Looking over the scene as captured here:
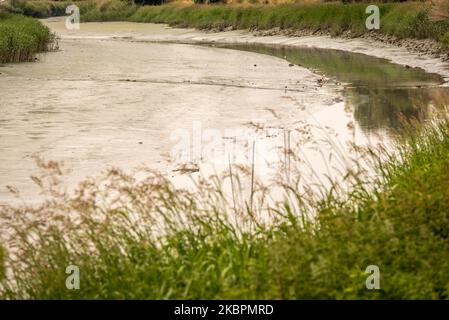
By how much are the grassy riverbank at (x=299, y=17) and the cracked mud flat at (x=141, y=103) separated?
1.37 meters

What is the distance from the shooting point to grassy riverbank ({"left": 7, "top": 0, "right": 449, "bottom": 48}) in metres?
33.1

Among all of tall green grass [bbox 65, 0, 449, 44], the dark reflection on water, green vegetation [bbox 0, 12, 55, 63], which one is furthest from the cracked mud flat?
tall green grass [bbox 65, 0, 449, 44]

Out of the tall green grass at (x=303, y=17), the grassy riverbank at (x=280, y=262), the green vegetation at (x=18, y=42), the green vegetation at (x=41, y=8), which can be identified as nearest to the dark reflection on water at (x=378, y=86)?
the tall green grass at (x=303, y=17)

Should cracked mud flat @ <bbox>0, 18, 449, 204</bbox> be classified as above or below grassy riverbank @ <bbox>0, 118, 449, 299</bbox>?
below

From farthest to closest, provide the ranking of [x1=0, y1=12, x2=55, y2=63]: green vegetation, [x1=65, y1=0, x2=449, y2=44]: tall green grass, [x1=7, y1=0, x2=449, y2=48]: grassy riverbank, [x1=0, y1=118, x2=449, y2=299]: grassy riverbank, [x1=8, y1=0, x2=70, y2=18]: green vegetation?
[x1=8, y1=0, x2=70, y2=18]: green vegetation, [x1=65, y1=0, x2=449, y2=44]: tall green grass, [x1=7, y1=0, x2=449, y2=48]: grassy riverbank, [x1=0, y1=12, x2=55, y2=63]: green vegetation, [x1=0, y1=118, x2=449, y2=299]: grassy riverbank

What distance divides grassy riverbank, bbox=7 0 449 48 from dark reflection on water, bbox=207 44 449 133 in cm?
185

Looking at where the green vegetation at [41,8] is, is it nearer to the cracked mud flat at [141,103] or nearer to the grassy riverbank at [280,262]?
the cracked mud flat at [141,103]

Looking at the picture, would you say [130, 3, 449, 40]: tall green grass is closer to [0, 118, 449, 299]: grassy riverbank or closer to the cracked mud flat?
the cracked mud flat

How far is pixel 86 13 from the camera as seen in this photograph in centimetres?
6756

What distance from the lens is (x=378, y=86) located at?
907 inches

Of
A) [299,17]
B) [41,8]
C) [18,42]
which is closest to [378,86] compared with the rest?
[18,42]

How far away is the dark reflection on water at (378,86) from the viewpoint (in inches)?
667

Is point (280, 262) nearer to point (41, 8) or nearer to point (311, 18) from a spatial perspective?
point (311, 18)
